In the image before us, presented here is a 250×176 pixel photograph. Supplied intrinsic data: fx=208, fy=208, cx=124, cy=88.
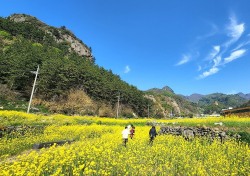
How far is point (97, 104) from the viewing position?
58938 millimetres

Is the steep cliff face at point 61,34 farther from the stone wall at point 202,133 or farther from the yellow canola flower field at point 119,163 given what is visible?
the yellow canola flower field at point 119,163

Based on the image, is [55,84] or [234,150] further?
[55,84]

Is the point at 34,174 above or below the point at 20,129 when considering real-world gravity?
below

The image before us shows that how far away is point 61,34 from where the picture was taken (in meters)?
111

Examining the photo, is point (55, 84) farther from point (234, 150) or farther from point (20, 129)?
point (234, 150)

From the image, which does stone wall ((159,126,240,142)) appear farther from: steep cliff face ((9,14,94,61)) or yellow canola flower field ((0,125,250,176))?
steep cliff face ((9,14,94,61))

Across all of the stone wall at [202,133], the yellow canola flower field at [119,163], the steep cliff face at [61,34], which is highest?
the steep cliff face at [61,34]

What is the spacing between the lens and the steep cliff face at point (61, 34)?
107 metres

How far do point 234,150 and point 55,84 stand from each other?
4447 centimetres

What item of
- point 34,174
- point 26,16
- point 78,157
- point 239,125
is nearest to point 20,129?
point 78,157

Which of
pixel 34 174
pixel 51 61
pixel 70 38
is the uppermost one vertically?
pixel 70 38

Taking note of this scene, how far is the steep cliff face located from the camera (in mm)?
106750

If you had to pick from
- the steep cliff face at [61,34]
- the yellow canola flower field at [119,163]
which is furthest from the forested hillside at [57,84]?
the steep cliff face at [61,34]

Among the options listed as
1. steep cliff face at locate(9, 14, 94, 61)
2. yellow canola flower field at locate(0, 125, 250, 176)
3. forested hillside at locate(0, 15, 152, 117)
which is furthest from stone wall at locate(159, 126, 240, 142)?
steep cliff face at locate(9, 14, 94, 61)
